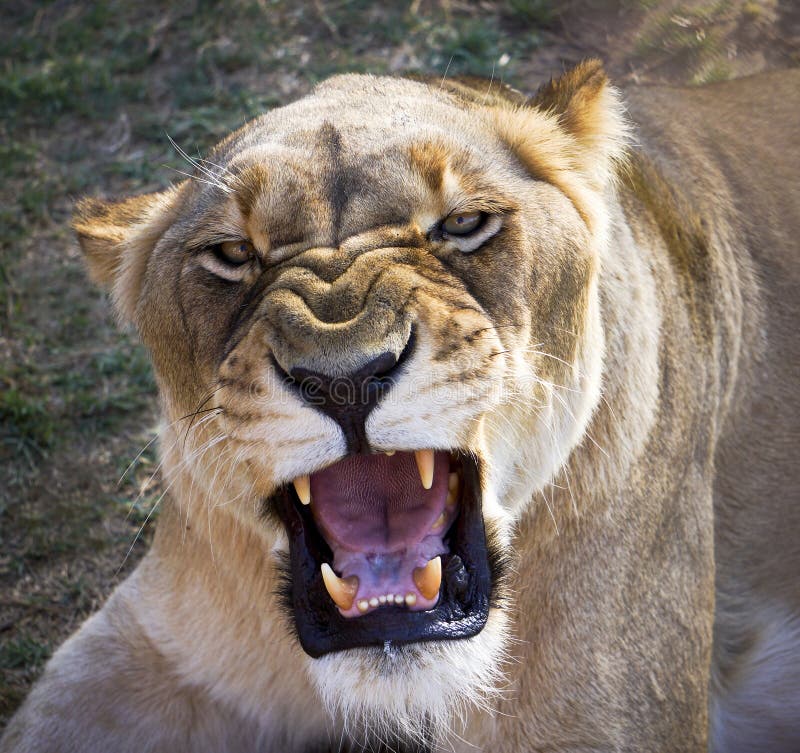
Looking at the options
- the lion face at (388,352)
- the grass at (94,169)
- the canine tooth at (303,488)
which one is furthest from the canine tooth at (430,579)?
the grass at (94,169)

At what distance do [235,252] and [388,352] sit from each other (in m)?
0.63

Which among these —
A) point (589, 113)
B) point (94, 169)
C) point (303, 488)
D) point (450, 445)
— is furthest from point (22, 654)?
point (94, 169)

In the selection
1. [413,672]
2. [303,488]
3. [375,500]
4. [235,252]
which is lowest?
[413,672]

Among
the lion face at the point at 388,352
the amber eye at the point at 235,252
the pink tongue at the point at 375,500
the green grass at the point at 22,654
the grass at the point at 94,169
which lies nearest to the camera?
the lion face at the point at 388,352

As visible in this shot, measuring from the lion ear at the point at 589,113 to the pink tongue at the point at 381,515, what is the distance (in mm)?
887

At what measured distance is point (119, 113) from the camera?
5688 mm

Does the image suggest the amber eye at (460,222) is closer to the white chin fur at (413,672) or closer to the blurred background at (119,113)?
the white chin fur at (413,672)

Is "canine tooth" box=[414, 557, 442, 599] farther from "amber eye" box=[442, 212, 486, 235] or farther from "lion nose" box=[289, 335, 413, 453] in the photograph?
"amber eye" box=[442, 212, 486, 235]

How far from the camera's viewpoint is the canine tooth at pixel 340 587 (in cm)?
227

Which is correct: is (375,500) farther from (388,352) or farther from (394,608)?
(388,352)

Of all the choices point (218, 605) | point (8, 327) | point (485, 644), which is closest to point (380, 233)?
point (485, 644)

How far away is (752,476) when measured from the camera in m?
3.37

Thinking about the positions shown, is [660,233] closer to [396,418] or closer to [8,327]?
[396,418]

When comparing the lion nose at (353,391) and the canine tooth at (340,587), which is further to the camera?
the canine tooth at (340,587)
